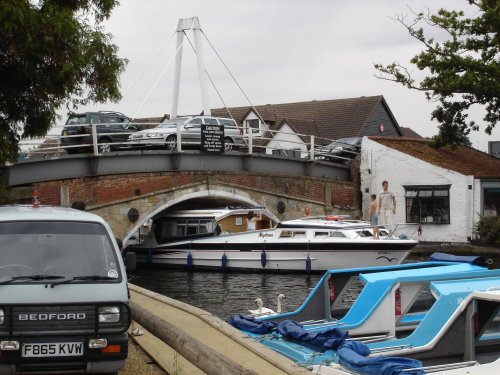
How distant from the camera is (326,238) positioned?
2861 cm

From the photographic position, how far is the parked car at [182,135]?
32.6 m

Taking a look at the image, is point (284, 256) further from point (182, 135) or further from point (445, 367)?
point (445, 367)

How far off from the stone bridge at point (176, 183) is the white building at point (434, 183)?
6.36 ft

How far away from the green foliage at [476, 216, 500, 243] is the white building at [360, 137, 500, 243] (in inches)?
23.9

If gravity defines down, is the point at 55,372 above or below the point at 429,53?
below

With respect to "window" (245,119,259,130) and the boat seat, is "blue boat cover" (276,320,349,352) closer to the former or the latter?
the boat seat

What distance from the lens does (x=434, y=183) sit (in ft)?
115

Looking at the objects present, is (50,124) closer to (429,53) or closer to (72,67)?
(72,67)

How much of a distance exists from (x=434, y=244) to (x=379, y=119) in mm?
24689

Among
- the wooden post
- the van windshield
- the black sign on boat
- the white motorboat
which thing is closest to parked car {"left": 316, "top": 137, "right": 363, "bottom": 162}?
the black sign on boat

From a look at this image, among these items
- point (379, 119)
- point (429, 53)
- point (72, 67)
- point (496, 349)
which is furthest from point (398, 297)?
point (379, 119)

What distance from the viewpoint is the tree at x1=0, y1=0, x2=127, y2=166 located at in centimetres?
1077

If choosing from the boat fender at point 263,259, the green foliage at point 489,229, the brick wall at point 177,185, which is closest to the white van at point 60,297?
the brick wall at point 177,185

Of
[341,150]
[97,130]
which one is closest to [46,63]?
[97,130]
